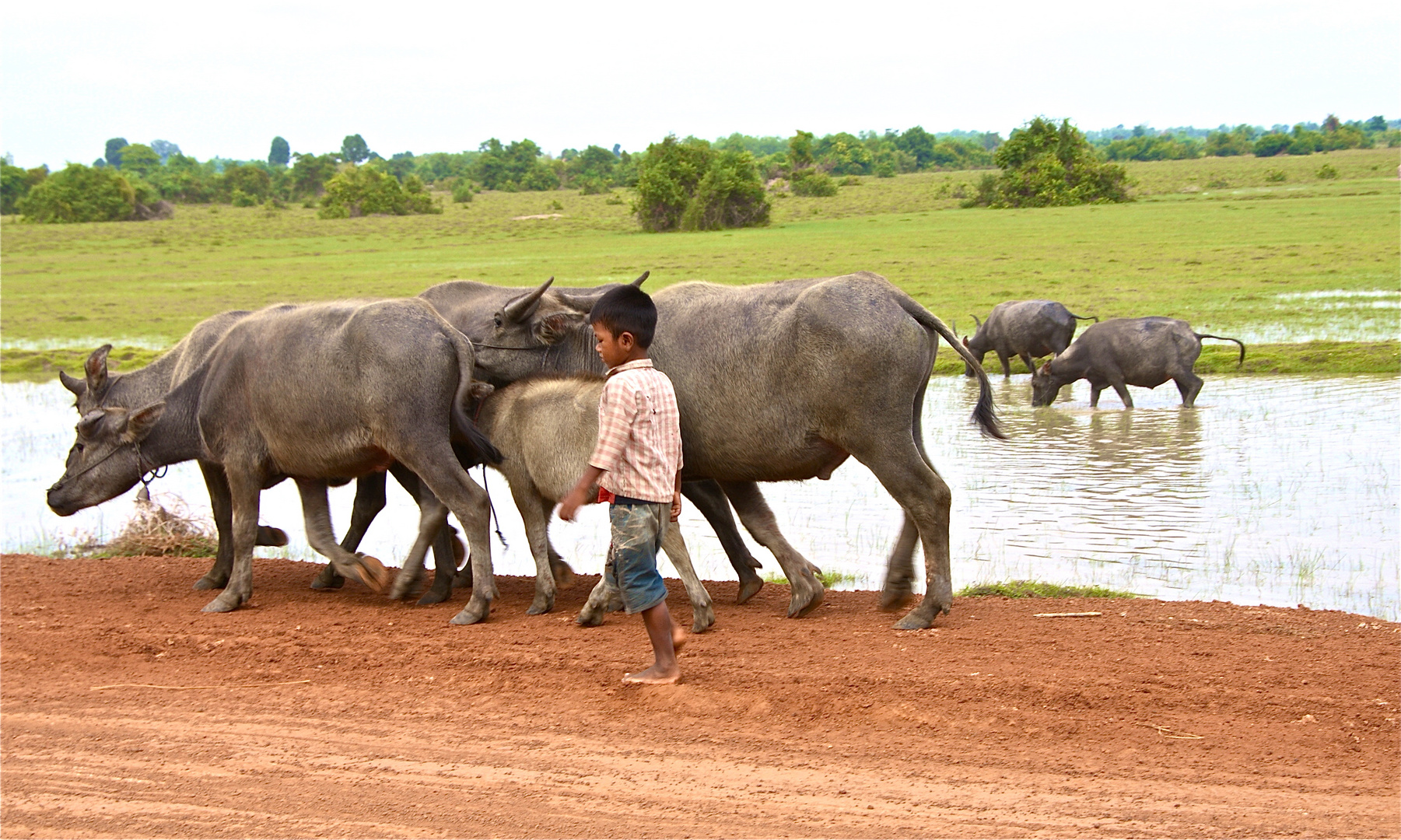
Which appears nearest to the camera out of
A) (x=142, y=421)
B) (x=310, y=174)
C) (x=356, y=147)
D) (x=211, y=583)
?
(x=142, y=421)

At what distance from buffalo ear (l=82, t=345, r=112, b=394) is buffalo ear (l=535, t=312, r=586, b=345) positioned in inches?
100.0

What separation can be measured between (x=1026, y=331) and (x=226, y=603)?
13.1 meters

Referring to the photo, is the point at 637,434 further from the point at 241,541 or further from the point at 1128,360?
the point at 1128,360

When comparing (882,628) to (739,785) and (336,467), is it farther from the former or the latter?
(336,467)

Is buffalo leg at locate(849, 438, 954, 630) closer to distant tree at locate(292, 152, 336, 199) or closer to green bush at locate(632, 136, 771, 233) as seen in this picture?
green bush at locate(632, 136, 771, 233)

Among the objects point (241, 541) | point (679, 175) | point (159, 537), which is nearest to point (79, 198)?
point (679, 175)

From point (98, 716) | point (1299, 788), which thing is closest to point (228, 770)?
point (98, 716)

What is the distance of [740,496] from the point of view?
6.93 meters

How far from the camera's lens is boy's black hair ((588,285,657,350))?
503 cm

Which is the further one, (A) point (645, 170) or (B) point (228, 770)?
(A) point (645, 170)

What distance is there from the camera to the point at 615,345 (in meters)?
5.05

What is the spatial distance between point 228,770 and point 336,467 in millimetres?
2702

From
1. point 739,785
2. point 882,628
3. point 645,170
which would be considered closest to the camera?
point 739,785

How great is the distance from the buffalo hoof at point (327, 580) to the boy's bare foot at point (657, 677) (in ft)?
10.6
